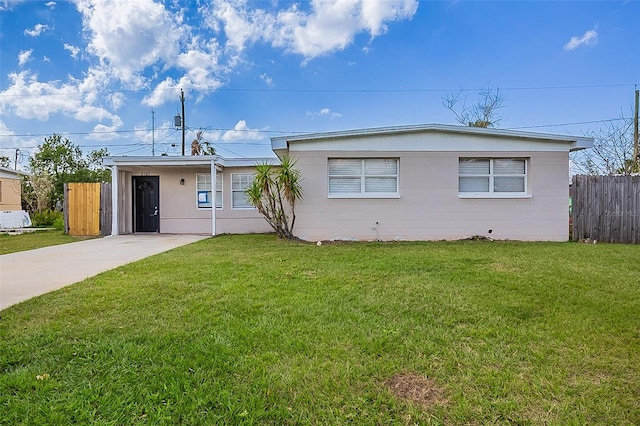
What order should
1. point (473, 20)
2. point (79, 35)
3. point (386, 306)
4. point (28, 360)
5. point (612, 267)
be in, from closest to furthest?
point (28, 360)
point (386, 306)
point (612, 267)
point (473, 20)
point (79, 35)

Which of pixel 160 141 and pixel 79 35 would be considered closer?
pixel 79 35

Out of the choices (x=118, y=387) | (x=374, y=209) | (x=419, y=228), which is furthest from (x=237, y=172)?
(x=118, y=387)

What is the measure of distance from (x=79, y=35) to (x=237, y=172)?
7.52 m

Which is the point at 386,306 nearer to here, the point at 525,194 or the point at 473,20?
the point at 525,194

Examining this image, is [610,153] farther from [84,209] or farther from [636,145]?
[84,209]

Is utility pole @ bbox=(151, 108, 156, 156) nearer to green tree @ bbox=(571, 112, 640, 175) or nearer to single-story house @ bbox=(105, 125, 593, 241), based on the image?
single-story house @ bbox=(105, 125, 593, 241)

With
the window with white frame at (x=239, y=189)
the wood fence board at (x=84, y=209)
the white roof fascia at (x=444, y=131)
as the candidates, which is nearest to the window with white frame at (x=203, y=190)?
the window with white frame at (x=239, y=189)

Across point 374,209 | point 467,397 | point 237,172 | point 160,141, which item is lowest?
point 467,397

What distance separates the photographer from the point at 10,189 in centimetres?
1923

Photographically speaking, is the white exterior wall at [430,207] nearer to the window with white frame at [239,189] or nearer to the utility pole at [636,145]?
the window with white frame at [239,189]

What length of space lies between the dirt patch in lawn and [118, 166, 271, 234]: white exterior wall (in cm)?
1169

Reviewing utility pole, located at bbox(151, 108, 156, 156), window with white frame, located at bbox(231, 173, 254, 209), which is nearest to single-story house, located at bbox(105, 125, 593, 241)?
window with white frame, located at bbox(231, 173, 254, 209)

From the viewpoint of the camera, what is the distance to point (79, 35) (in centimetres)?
1296

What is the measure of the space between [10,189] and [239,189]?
1482cm
